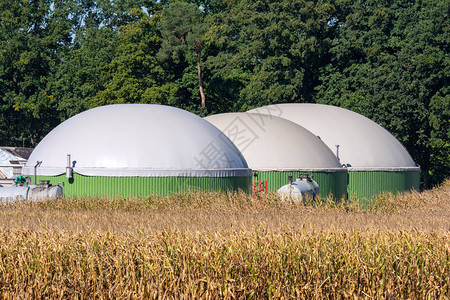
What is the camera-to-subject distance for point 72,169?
24562 millimetres

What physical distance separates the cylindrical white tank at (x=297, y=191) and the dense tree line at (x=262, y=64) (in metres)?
22.8

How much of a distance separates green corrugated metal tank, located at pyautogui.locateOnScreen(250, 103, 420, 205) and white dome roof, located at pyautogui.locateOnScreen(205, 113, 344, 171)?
8.83 feet

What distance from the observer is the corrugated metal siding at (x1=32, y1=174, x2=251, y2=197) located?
953 inches

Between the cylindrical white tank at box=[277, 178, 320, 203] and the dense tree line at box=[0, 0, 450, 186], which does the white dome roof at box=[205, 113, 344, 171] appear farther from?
the dense tree line at box=[0, 0, 450, 186]

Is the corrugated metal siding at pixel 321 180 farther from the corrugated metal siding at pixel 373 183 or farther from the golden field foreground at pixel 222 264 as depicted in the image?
the golden field foreground at pixel 222 264

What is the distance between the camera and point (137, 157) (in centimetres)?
2436

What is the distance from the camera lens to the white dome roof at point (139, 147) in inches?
959

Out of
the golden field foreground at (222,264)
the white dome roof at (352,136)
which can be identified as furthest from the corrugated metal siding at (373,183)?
the golden field foreground at (222,264)

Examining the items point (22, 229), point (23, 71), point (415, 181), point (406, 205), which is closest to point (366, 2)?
point (415, 181)

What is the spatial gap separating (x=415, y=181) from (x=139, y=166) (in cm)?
1948

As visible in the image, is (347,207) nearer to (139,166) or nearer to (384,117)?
(139,166)

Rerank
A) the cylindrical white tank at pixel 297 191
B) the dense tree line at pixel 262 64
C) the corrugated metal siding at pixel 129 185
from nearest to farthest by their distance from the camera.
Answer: the cylindrical white tank at pixel 297 191
the corrugated metal siding at pixel 129 185
the dense tree line at pixel 262 64

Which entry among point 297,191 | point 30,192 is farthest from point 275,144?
point 30,192

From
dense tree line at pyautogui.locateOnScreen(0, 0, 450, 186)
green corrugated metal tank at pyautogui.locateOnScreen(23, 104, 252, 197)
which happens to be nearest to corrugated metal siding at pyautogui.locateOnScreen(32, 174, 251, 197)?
green corrugated metal tank at pyautogui.locateOnScreen(23, 104, 252, 197)
